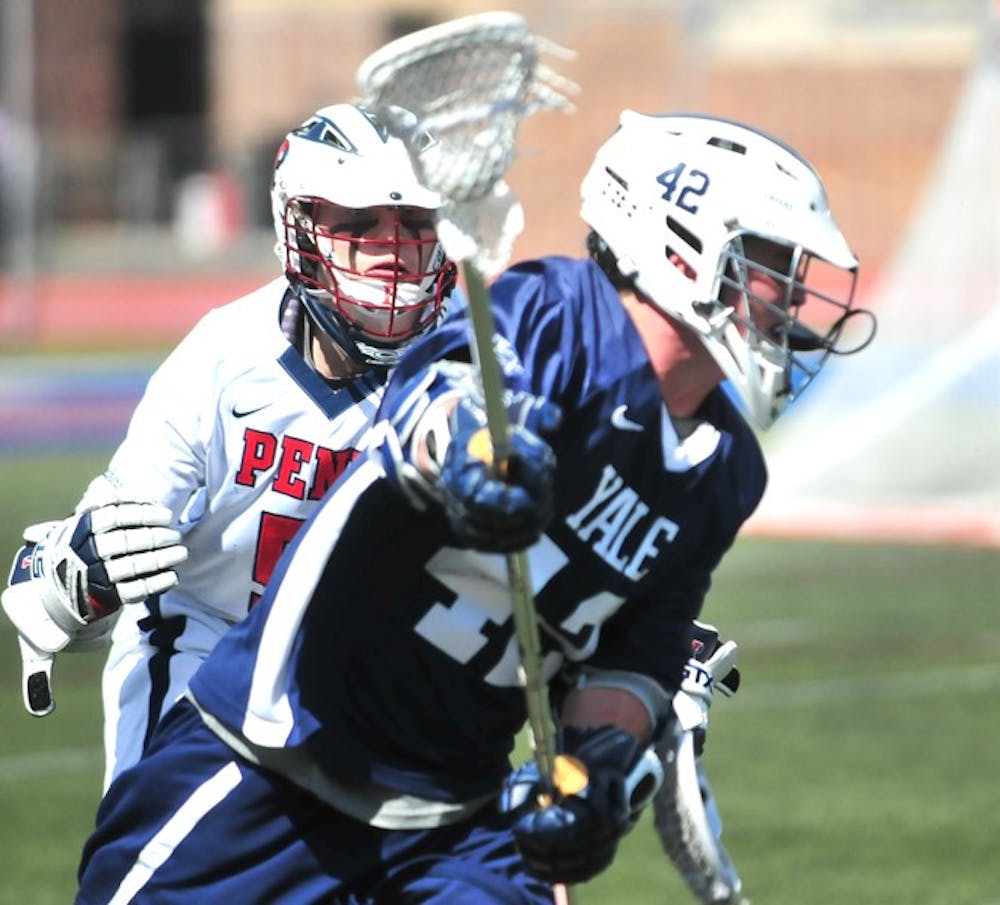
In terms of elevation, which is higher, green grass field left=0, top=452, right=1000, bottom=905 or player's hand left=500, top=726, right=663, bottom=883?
player's hand left=500, top=726, right=663, bottom=883

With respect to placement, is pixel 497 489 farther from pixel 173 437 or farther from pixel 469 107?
pixel 173 437

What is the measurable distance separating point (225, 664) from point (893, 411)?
8.59 meters

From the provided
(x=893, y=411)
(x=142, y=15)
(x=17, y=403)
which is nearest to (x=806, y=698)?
(x=893, y=411)

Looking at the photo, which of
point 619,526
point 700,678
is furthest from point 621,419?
point 700,678

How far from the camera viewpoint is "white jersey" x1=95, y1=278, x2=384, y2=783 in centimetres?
399

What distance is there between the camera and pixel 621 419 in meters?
3.11

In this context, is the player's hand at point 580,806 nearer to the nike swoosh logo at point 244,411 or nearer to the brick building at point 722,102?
the nike swoosh logo at point 244,411

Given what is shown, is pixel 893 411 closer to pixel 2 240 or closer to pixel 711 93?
pixel 711 93

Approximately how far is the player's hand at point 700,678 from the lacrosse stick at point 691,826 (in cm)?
6

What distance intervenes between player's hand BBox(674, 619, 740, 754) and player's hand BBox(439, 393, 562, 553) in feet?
3.06

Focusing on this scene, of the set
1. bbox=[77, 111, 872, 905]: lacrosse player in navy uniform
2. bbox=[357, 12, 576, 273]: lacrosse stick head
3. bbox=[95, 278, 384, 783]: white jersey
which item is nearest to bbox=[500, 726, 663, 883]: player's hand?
bbox=[77, 111, 872, 905]: lacrosse player in navy uniform

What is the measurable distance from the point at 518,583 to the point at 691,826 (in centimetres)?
78

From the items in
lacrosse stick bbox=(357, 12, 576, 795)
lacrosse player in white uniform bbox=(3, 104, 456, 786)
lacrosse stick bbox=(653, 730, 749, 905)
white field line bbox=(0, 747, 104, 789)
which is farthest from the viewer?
white field line bbox=(0, 747, 104, 789)

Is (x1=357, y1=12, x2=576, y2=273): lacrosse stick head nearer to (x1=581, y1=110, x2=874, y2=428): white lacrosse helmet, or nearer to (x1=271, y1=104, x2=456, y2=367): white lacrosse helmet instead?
(x1=581, y1=110, x2=874, y2=428): white lacrosse helmet
